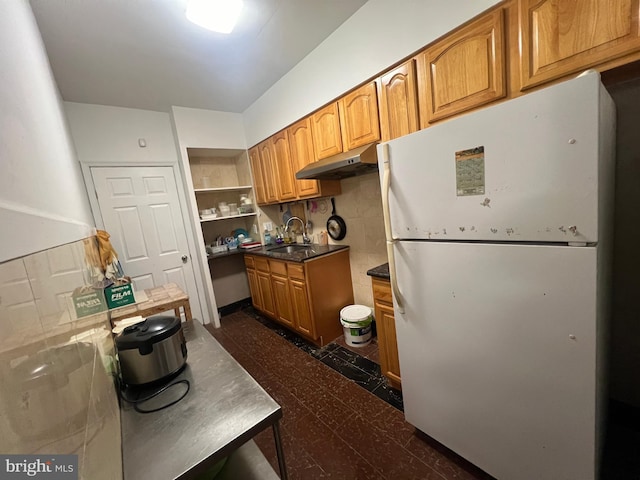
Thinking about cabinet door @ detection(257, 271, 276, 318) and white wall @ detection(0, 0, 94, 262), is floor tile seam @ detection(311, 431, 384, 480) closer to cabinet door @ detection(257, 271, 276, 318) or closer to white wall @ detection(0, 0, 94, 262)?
white wall @ detection(0, 0, 94, 262)

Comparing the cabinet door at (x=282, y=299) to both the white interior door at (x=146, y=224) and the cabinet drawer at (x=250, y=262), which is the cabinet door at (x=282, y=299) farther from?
the white interior door at (x=146, y=224)

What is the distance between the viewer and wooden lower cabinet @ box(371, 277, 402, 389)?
5.37 feet

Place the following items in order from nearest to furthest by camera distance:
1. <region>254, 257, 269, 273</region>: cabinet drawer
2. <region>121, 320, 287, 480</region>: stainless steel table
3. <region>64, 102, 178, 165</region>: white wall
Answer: <region>121, 320, 287, 480</region>: stainless steel table < <region>64, 102, 178, 165</region>: white wall < <region>254, 257, 269, 273</region>: cabinet drawer

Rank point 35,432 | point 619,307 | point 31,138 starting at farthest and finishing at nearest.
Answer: point 619,307 < point 31,138 < point 35,432

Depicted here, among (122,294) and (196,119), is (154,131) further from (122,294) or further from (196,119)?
(122,294)

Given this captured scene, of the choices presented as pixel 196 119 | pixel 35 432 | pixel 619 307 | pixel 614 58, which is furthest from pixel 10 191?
pixel 196 119

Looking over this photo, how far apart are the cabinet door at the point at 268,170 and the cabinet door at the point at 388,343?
1871 mm

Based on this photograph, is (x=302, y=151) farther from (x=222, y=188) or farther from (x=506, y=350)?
(x=506, y=350)

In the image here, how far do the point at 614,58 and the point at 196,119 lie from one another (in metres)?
3.25

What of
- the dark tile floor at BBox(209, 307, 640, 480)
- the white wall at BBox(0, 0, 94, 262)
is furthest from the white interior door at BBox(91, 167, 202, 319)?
the white wall at BBox(0, 0, 94, 262)

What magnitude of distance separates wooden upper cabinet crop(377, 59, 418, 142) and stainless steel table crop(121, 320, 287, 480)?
1.62 meters

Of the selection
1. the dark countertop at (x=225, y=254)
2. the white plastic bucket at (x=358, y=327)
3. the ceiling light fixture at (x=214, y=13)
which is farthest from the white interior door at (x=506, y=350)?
the dark countertop at (x=225, y=254)

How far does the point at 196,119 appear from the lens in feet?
9.42

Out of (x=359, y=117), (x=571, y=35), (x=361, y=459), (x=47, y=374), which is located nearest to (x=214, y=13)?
(x=359, y=117)
